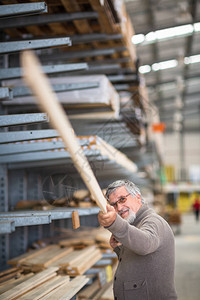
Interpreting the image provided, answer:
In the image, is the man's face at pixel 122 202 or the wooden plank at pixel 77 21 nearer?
the man's face at pixel 122 202

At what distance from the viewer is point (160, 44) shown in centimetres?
1688

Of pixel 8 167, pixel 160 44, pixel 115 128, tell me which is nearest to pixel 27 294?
pixel 8 167

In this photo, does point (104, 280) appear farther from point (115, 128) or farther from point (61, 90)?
point (61, 90)

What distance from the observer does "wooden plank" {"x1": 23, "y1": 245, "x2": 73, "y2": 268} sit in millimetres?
3998

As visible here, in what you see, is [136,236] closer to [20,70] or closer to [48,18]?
[20,70]

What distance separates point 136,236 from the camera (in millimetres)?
2246

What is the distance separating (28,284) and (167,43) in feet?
50.6

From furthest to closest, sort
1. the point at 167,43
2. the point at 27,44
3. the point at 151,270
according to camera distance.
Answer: the point at 167,43 → the point at 27,44 → the point at 151,270

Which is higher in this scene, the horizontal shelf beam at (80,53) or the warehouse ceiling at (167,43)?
the warehouse ceiling at (167,43)

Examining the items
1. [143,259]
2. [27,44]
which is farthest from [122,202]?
[27,44]

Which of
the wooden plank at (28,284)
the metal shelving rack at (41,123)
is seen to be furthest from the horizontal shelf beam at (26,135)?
the wooden plank at (28,284)

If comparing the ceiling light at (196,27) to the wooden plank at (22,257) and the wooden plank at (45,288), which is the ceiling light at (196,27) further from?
the wooden plank at (45,288)

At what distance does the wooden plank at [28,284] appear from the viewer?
9.41ft

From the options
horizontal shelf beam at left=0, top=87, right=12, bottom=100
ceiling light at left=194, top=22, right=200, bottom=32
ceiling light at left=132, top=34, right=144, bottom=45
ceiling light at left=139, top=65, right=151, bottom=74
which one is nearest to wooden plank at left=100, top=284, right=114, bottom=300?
Answer: horizontal shelf beam at left=0, top=87, right=12, bottom=100
